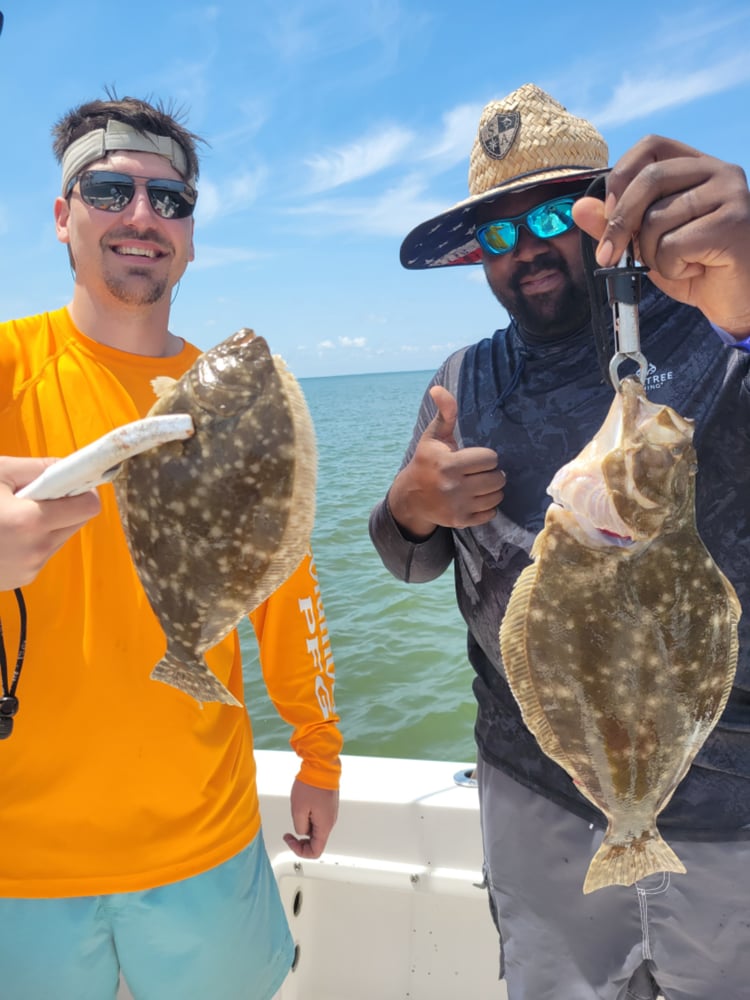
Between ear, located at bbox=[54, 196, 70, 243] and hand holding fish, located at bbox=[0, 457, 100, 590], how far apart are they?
1.37 metres

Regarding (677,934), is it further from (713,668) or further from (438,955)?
(438,955)

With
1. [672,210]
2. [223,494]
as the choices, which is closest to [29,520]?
[223,494]

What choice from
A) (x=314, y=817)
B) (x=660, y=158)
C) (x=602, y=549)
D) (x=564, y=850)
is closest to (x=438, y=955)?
(x=314, y=817)

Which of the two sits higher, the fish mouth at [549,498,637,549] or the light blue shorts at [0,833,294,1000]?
the fish mouth at [549,498,637,549]

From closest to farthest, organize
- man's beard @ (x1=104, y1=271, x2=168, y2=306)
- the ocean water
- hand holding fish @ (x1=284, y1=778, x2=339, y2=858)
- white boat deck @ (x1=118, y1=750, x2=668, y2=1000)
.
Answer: man's beard @ (x1=104, y1=271, x2=168, y2=306) < hand holding fish @ (x1=284, y1=778, x2=339, y2=858) < white boat deck @ (x1=118, y1=750, x2=668, y2=1000) < the ocean water

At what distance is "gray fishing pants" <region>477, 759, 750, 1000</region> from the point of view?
2.04 metres

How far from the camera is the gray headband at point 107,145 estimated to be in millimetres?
2404

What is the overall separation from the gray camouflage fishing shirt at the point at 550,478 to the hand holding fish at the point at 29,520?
1.08 meters

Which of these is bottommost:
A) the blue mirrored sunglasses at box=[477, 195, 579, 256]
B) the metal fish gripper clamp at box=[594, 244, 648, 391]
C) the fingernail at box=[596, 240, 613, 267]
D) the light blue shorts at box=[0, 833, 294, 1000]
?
the light blue shorts at box=[0, 833, 294, 1000]

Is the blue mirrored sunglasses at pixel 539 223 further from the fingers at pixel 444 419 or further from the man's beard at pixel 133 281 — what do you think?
the man's beard at pixel 133 281

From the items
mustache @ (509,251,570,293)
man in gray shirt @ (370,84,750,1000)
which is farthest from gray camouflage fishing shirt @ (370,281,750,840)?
mustache @ (509,251,570,293)

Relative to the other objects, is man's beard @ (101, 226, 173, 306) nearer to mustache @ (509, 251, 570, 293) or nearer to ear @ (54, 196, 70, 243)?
ear @ (54, 196, 70, 243)

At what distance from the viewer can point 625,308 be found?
1259 millimetres

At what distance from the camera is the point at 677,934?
2.09m
